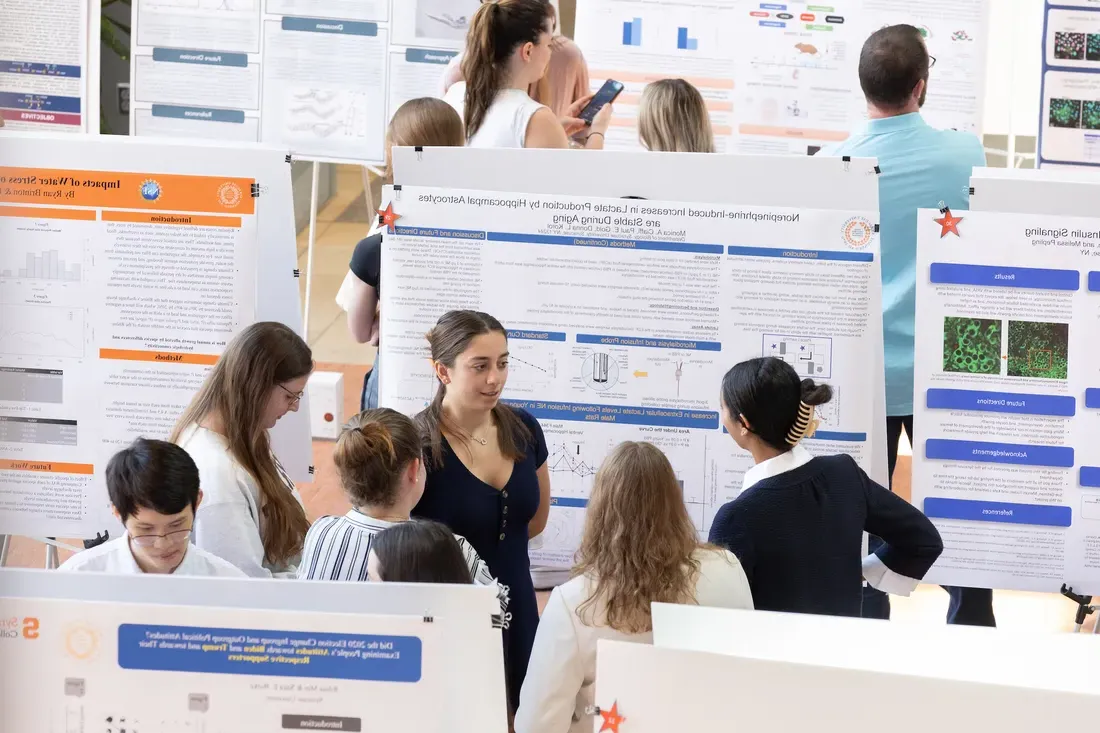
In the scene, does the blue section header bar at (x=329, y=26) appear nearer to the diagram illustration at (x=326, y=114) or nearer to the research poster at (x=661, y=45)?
the diagram illustration at (x=326, y=114)

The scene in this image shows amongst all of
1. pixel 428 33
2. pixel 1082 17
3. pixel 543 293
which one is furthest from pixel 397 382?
pixel 1082 17

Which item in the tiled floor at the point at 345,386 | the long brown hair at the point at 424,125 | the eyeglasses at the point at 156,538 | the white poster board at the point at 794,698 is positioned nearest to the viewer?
the white poster board at the point at 794,698

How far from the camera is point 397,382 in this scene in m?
3.26

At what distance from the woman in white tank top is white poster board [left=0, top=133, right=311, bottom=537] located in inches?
32.1

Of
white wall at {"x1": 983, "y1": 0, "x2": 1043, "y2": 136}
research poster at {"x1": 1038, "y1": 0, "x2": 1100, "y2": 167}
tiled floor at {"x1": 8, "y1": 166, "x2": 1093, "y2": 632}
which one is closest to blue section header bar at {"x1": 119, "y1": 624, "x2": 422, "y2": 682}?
tiled floor at {"x1": 8, "y1": 166, "x2": 1093, "y2": 632}

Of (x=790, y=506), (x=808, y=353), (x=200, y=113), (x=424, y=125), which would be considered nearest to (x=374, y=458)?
(x=790, y=506)

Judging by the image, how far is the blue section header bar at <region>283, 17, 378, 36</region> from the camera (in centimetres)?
537

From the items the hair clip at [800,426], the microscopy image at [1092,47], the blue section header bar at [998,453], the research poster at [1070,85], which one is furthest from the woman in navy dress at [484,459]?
the microscopy image at [1092,47]

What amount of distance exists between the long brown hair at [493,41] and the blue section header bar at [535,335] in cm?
98

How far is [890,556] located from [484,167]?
140 centimetres

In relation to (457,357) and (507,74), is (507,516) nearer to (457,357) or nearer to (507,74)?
(457,357)

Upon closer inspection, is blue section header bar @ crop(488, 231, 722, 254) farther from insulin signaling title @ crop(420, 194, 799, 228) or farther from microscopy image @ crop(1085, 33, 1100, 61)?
microscopy image @ crop(1085, 33, 1100, 61)

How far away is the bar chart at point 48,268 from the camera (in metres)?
3.31

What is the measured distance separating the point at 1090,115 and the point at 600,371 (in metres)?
3.18
